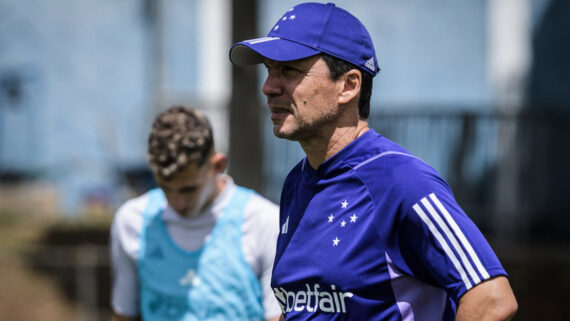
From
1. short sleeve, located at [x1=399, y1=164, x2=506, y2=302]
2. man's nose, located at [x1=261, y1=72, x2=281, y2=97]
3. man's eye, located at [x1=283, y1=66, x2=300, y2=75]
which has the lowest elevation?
short sleeve, located at [x1=399, y1=164, x2=506, y2=302]

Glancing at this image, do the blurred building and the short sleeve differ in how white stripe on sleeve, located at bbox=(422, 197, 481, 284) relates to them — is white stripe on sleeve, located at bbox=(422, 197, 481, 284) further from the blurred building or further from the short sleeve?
the blurred building

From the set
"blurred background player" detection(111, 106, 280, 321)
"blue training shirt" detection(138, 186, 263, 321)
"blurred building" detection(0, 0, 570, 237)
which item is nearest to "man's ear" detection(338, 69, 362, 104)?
"blurred background player" detection(111, 106, 280, 321)

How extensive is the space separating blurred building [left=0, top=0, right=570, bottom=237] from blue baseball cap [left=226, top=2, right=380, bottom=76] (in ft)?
16.1

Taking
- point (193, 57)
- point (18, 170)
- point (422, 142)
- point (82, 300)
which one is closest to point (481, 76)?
point (422, 142)

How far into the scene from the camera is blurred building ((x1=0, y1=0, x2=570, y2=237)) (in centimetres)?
874

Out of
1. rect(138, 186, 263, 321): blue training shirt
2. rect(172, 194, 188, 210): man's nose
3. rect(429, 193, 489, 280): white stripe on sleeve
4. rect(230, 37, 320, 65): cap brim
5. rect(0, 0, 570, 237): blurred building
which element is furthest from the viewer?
rect(0, 0, 570, 237): blurred building

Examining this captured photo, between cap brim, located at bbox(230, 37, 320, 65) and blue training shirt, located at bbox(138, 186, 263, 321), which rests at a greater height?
cap brim, located at bbox(230, 37, 320, 65)

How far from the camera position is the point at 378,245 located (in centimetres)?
218

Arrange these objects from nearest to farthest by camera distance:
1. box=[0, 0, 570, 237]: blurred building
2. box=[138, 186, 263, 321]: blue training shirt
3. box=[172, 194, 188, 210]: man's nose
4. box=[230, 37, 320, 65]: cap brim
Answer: box=[230, 37, 320, 65]: cap brim → box=[138, 186, 263, 321]: blue training shirt → box=[172, 194, 188, 210]: man's nose → box=[0, 0, 570, 237]: blurred building

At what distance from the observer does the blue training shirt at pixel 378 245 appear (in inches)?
81.8

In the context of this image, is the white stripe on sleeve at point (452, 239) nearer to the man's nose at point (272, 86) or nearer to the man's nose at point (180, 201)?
the man's nose at point (272, 86)

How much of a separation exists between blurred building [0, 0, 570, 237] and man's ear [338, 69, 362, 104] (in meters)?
4.99

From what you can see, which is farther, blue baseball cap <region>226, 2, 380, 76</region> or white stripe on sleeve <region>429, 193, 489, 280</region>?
blue baseball cap <region>226, 2, 380, 76</region>

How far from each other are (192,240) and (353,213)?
4.69 feet
